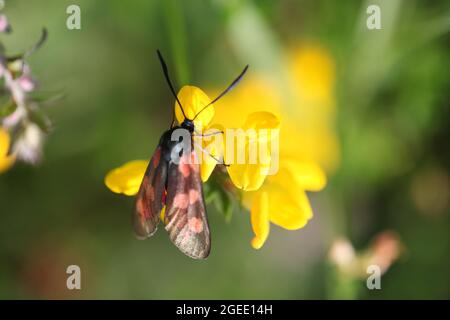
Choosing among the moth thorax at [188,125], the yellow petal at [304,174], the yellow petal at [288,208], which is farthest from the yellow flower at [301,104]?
the moth thorax at [188,125]

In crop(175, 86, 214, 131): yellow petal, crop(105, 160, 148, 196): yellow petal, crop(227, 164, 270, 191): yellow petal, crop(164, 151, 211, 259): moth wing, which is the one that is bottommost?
crop(164, 151, 211, 259): moth wing

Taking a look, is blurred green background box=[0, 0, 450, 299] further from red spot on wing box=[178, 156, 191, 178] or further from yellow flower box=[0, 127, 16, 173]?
red spot on wing box=[178, 156, 191, 178]

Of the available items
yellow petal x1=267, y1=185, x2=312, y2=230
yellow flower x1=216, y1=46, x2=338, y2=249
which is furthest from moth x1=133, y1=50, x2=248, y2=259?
yellow flower x1=216, y1=46, x2=338, y2=249

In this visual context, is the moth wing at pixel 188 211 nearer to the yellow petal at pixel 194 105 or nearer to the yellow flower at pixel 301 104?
the yellow petal at pixel 194 105

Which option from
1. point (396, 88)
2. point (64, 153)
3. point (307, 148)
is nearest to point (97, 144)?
point (64, 153)
